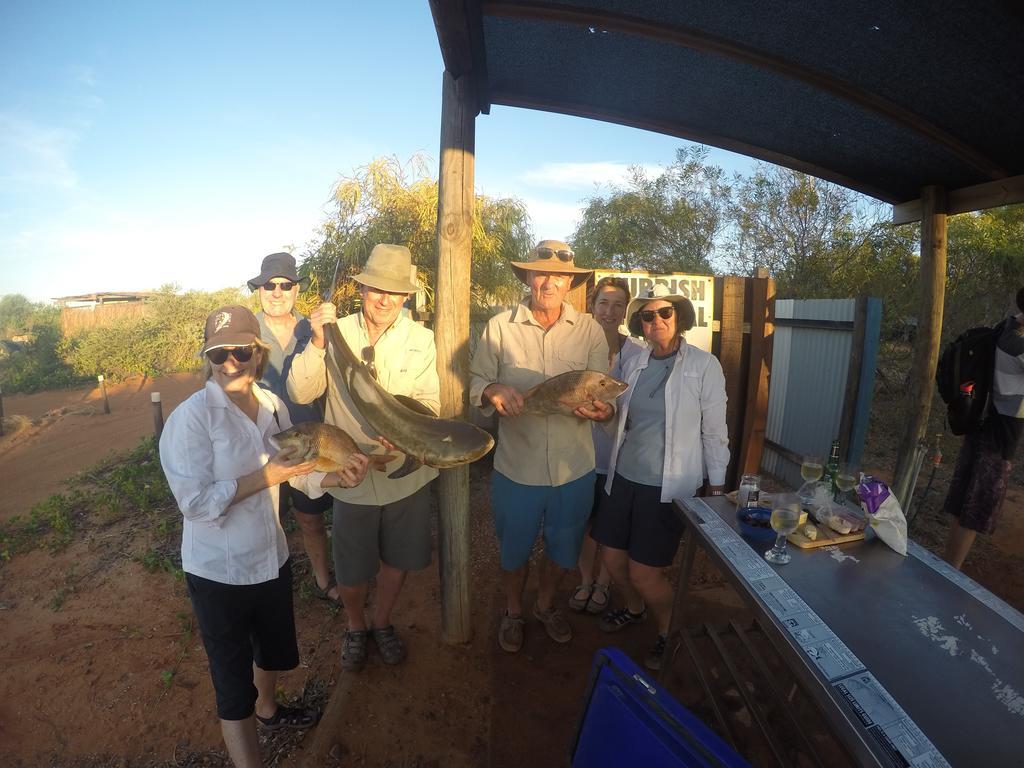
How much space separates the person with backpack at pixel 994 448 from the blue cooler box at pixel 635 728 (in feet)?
15.2

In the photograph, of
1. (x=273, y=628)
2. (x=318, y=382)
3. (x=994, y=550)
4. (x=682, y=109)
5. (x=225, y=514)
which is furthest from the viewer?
(x=994, y=550)

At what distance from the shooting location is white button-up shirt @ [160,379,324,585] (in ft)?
7.81

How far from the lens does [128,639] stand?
4.43m

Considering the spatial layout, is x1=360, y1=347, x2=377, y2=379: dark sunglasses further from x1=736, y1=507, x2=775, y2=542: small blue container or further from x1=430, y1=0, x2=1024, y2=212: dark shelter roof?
x1=736, y1=507, x2=775, y2=542: small blue container

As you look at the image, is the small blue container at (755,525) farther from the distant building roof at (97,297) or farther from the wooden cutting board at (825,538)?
the distant building roof at (97,297)

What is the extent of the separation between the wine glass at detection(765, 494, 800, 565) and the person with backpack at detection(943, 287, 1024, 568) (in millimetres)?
3216

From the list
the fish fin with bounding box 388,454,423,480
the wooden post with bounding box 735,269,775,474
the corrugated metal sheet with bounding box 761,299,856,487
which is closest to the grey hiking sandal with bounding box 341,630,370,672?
the fish fin with bounding box 388,454,423,480

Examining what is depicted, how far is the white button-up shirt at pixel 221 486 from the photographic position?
2381mm

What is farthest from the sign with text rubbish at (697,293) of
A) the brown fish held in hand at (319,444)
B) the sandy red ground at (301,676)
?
the brown fish held in hand at (319,444)

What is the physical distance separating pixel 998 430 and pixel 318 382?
5.83m

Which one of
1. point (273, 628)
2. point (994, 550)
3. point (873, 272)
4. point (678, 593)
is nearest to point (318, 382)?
point (273, 628)

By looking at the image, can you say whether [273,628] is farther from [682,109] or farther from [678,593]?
[682,109]

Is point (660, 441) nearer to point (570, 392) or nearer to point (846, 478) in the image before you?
point (570, 392)

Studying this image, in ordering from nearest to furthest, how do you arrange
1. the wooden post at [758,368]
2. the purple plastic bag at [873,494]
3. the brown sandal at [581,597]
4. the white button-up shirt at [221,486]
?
1. the white button-up shirt at [221,486]
2. the purple plastic bag at [873,494]
3. the brown sandal at [581,597]
4. the wooden post at [758,368]
